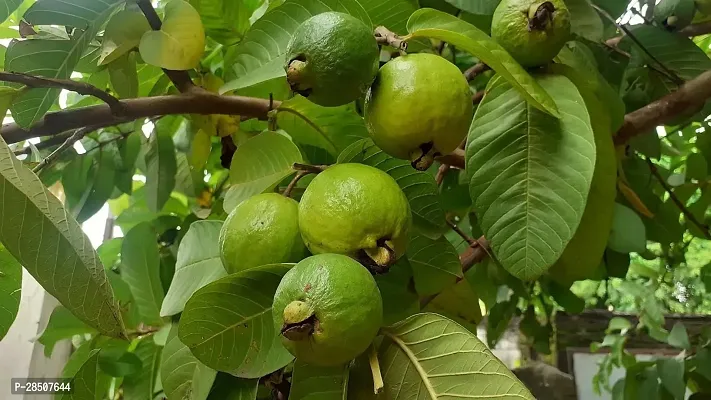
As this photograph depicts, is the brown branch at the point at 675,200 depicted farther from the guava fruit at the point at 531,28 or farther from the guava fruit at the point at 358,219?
the guava fruit at the point at 358,219

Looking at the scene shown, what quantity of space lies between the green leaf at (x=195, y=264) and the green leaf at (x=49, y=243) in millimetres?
195

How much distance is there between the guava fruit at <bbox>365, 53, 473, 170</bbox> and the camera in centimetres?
41

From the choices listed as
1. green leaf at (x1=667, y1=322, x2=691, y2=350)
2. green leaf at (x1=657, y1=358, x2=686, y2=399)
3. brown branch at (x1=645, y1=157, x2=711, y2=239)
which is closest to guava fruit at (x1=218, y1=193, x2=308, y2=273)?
brown branch at (x1=645, y1=157, x2=711, y2=239)

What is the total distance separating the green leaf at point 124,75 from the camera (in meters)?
0.62

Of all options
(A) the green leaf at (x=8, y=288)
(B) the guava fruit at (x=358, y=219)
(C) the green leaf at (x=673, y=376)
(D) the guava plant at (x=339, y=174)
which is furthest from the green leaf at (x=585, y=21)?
(C) the green leaf at (x=673, y=376)

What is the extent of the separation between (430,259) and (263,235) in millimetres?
193

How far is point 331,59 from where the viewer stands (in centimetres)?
41

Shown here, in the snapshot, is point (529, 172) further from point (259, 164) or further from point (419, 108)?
point (259, 164)

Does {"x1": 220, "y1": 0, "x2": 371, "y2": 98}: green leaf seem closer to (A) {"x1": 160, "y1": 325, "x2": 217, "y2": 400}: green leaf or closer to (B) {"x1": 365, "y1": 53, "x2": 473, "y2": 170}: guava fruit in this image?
(B) {"x1": 365, "y1": 53, "x2": 473, "y2": 170}: guava fruit

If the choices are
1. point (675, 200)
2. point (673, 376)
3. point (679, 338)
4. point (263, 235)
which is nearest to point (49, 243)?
point (263, 235)

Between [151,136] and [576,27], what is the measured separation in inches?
25.6

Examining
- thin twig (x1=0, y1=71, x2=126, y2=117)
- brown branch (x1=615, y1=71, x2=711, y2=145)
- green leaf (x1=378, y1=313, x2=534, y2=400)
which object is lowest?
green leaf (x1=378, y1=313, x2=534, y2=400)

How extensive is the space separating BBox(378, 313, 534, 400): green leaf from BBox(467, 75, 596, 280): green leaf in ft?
0.37

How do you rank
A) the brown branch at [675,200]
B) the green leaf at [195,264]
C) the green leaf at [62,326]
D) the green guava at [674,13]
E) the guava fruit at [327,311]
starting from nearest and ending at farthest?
the guava fruit at [327,311], the green leaf at [195,264], the green guava at [674,13], the green leaf at [62,326], the brown branch at [675,200]
